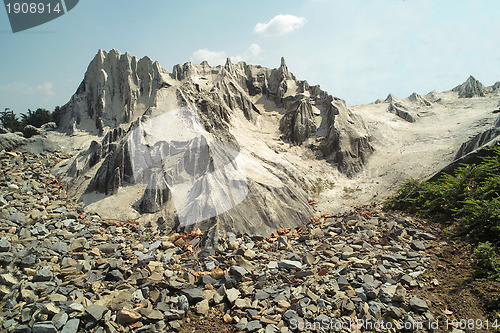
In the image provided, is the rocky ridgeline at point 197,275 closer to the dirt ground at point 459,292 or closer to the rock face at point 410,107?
the dirt ground at point 459,292

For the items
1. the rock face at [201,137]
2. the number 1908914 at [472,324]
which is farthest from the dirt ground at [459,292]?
the rock face at [201,137]

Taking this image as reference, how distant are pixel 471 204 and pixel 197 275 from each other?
11.5m

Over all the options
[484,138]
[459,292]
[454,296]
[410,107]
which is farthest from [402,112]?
[454,296]

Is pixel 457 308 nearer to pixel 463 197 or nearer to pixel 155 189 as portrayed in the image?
pixel 463 197

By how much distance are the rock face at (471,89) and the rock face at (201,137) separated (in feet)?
124

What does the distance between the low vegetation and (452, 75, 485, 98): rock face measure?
172 ft

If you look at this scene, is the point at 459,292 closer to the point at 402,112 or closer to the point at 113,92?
the point at 402,112

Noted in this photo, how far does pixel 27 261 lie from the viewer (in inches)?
422

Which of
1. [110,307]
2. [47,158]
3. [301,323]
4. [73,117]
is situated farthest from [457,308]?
[73,117]

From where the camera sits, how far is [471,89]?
5322 centimetres

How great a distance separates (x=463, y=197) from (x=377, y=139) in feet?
67.0

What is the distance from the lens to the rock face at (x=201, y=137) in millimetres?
16906

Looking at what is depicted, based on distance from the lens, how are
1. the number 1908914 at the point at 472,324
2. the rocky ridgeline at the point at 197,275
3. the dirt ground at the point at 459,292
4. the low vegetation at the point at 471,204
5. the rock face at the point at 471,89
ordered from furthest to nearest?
1. the rock face at the point at 471,89
2. the low vegetation at the point at 471,204
3. the rocky ridgeline at the point at 197,275
4. the dirt ground at the point at 459,292
5. the number 1908914 at the point at 472,324

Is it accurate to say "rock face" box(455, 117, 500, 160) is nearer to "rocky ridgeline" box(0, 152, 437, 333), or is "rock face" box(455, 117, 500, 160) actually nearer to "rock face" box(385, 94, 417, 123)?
"rocky ridgeline" box(0, 152, 437, 333)
